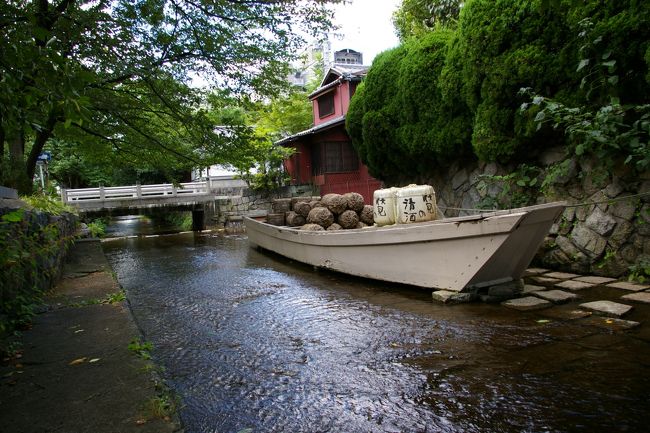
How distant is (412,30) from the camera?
13.7 meters

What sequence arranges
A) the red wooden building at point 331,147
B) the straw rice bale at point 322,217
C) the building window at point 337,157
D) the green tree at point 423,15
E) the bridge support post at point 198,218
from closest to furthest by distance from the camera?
the straw rice bale at point 322,217
the green tree at point 423,15
the red wooden building at point 331,147
the building window at point 337,157
the bridge support post at point 198,218

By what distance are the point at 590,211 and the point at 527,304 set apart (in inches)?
100

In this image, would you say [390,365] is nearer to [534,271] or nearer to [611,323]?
[611,323]

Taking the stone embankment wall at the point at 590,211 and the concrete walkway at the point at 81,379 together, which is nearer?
the concrete walkway at the point at 81,379

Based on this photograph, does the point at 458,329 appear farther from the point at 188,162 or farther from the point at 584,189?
the point at 188,162

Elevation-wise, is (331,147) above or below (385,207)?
above

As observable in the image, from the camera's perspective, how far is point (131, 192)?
20000 millimetres

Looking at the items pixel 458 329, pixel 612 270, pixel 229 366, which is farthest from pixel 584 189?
pixel 229 366

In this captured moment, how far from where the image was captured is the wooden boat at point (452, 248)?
197 inches

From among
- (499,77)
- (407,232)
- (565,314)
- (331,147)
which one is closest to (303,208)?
(407,232)

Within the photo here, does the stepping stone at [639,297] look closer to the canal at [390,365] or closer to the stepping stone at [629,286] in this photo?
the stepping stone at [629,286]

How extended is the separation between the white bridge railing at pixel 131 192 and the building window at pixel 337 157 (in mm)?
6035

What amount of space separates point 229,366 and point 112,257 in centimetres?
1076

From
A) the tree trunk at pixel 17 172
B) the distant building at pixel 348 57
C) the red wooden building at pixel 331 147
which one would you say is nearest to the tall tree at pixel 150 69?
the tree trunk at pixel 17 172
